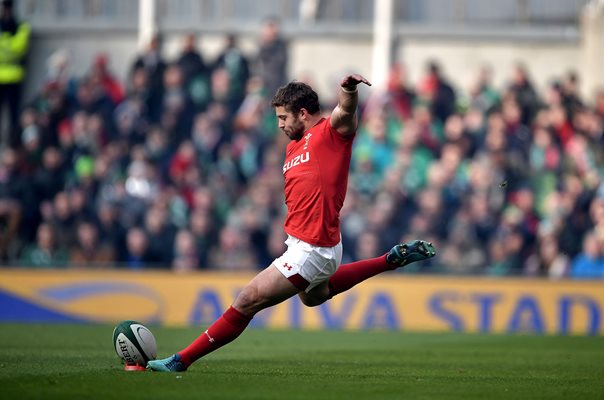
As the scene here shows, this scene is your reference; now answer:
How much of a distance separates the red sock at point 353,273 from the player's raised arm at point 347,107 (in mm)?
1453

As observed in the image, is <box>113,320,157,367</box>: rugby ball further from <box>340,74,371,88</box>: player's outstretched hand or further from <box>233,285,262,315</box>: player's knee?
<box>340,74,371,88</box>: player's outstretched hand

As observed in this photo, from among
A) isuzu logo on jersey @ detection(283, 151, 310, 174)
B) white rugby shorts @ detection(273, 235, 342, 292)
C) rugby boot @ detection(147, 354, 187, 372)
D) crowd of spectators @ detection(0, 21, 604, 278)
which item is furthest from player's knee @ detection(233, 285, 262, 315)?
crowd of spectators @ detection(0, 21, 604, 278)

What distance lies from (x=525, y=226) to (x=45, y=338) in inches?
346

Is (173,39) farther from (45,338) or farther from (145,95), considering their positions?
(45,338)

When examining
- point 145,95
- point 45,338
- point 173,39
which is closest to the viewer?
point 45,338

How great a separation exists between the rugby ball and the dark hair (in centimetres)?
224

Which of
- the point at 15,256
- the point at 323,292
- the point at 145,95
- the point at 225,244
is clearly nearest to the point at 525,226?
the point at 225,244

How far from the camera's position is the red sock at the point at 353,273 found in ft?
34.1

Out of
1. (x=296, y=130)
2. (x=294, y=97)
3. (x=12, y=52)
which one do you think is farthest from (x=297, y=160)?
(x=12, y=52)

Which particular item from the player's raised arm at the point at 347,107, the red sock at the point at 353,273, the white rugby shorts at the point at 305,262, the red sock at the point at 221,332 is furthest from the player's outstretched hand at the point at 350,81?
the red sock at the point at 221,332

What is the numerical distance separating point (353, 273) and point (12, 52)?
14.2 m

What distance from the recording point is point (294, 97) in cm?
972

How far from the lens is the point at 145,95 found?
21453 mm

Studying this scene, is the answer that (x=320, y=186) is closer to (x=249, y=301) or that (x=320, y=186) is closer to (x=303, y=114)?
(x=303, y=114)
